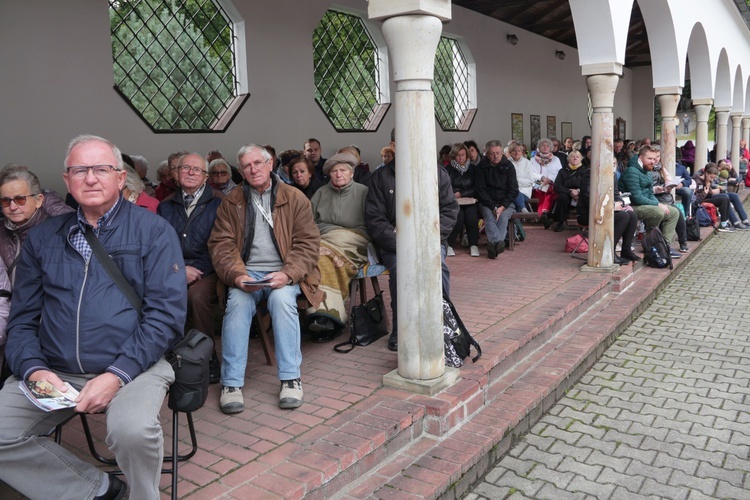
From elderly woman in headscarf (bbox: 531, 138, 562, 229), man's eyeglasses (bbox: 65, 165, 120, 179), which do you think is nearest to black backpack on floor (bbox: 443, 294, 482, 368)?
man's eyeglasses (bbox: 65, 165, 120, 179)

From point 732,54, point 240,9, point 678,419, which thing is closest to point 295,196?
point 678,419

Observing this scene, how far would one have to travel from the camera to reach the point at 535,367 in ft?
15.0

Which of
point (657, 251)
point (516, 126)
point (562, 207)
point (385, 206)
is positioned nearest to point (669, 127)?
point (562, 207)

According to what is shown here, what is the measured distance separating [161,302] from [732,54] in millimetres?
16274

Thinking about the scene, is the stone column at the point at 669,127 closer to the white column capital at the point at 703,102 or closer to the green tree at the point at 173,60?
the white column capital at the point at 703,102

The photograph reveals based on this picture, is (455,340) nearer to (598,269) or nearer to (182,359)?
(182,359)

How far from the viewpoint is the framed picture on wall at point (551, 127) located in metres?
16.4

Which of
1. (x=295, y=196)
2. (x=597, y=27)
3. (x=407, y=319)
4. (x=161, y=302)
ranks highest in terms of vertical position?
(x=597, y=27)

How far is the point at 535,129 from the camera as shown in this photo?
51.5 feet

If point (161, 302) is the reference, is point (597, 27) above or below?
above

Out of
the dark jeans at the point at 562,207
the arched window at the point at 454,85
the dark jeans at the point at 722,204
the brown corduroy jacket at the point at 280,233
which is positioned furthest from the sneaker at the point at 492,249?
the dark jeans at the point at 722,204

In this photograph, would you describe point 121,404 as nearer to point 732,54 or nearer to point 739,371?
point 739,371

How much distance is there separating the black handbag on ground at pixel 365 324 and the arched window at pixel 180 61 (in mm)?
3927

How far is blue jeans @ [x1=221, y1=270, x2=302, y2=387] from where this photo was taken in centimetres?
361
